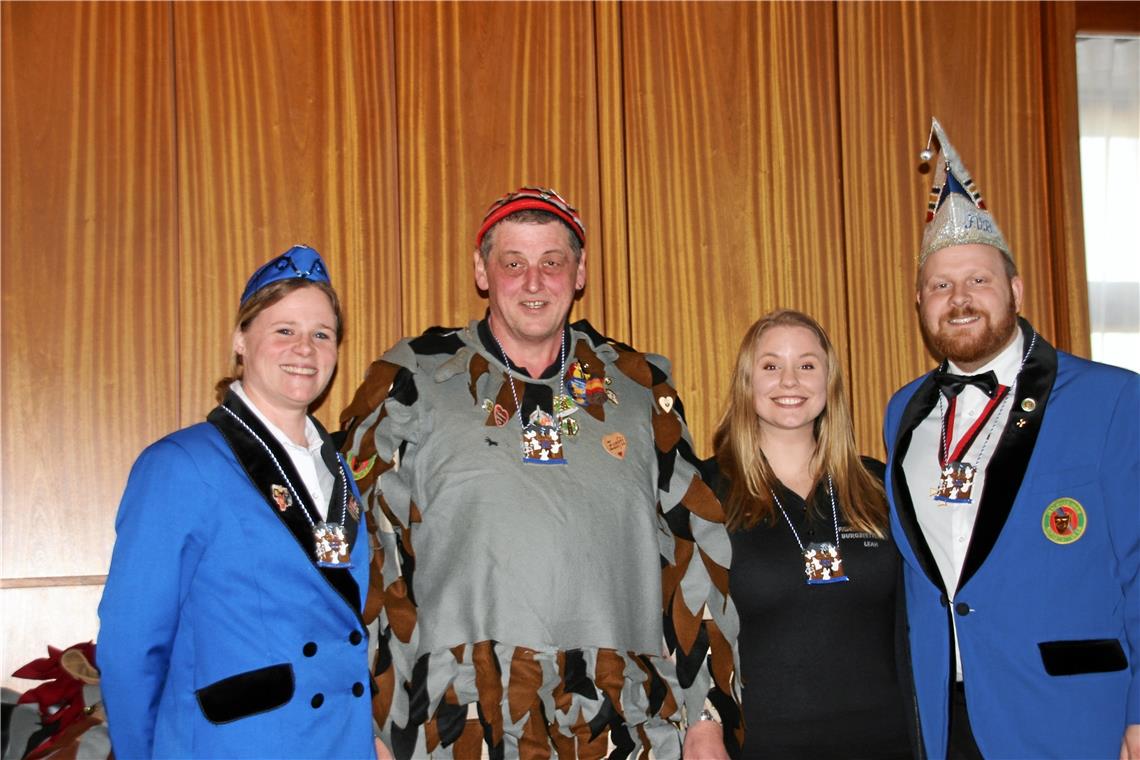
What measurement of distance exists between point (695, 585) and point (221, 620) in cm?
119

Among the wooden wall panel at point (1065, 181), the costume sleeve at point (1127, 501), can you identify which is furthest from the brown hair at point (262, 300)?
the wooden wall panel at point (1065, 181)

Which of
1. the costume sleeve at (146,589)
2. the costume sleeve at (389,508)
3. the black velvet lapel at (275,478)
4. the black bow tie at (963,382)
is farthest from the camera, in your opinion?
the black bow tie at (963,382)

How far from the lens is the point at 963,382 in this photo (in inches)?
104

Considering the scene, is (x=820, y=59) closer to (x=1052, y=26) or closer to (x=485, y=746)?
(x=1052, y=26)

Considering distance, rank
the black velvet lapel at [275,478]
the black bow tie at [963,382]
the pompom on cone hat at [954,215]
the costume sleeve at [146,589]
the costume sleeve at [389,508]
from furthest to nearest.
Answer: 1. the pompom on cone hat at [954,215]
2. the black bow tie at [963,382]
3. the costume sleeve at [389,508]
4. the black velvet lapel at [275,478]
5. the costume sleeve at [146,589]

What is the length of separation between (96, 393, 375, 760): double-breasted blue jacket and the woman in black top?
1024 millimetres

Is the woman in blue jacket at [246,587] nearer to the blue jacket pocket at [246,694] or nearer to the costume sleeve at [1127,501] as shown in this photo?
the blue jacket pocket at [246,694]

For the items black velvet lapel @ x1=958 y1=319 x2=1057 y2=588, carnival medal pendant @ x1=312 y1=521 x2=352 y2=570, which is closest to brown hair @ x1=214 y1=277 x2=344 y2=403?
carnival medal pendant @ x1=312 y1=521 x2=352 y2=570

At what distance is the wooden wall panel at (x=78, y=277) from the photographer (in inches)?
127

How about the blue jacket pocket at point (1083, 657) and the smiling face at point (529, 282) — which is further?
the smiling face at point (529, 282)

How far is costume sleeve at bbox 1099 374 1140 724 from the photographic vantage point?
2.30 m

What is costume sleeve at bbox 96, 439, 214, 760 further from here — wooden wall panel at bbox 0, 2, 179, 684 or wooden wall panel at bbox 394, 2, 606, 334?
wooden wall panel at bbox 394, 2, 606, 334

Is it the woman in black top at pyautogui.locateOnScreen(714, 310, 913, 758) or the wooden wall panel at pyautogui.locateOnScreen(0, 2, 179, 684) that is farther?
the wooden wall panel at pyautogui.locateOnScreen(0, 2, 179, 684)

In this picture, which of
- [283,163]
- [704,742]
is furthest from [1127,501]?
[283,163]
